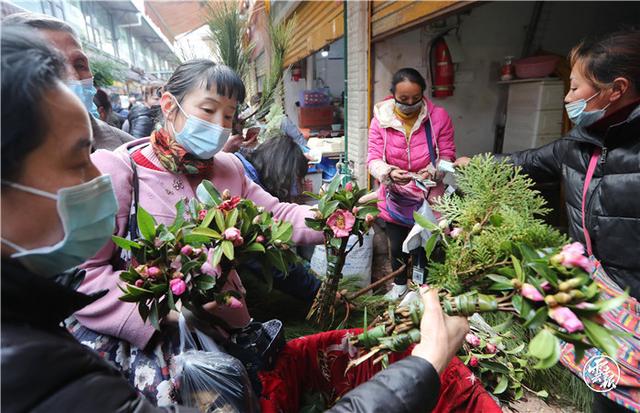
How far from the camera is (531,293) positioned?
679 mm

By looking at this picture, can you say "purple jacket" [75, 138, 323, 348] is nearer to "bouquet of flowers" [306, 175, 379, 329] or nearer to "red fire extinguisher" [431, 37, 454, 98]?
"bouquet of flowers" [306, 175, 379, 329]

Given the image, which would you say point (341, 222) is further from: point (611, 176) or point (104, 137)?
point (104, 137)

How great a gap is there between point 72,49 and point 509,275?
2025 mm

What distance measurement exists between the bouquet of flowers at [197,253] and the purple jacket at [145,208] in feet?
0.49

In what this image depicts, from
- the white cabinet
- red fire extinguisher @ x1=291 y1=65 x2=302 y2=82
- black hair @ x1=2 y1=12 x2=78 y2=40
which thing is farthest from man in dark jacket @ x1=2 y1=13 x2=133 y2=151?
red fire extinguisher @ x1=291 y1=65 x2=302 y2=82

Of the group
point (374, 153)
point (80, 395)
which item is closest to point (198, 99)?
point (80, 395)

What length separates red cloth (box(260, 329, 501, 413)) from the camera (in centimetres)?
117

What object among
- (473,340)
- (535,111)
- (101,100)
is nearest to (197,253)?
(473,340)

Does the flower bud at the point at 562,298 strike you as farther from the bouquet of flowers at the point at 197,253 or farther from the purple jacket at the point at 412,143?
the purple jacket at the point at 412,143

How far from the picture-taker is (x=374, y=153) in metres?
2.65

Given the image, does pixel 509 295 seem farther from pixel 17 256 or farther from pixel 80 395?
pixel 17 256

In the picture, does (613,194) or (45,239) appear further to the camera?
(613,194)

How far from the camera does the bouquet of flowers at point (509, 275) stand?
0.64 m

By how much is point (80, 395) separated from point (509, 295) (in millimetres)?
830
